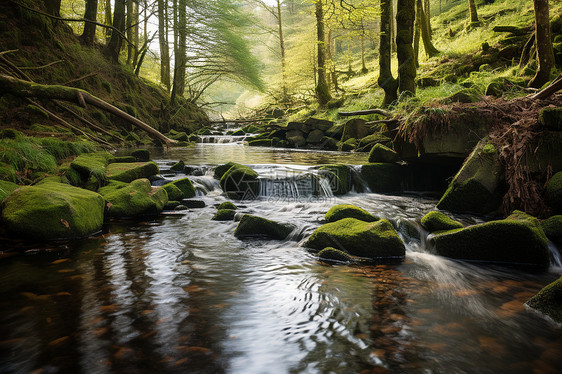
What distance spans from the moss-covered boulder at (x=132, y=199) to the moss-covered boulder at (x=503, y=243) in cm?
482

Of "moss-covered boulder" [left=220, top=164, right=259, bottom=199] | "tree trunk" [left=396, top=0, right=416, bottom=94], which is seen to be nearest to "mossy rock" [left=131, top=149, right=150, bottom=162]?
"moss-covered boulder" [left=220, top=164, right=259, bottom=199]

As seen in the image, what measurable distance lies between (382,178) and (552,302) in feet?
16.8

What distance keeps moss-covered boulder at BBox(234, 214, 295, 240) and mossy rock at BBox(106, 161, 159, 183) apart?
3270 millimetres

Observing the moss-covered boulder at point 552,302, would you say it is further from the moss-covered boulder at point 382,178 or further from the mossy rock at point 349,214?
the moss-covered boulder at point 382,178

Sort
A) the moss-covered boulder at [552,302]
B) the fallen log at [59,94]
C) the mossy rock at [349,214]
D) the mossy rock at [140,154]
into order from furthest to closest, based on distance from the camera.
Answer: the mossy rock at [140,154] → the fallen log at [59,94] → the mossy rock at [349,214] → the moss-covered boulder at [552,302]

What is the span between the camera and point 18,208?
3881 mm

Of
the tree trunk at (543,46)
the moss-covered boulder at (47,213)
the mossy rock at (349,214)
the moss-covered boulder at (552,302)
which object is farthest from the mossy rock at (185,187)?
the tree trunk at (543,46)

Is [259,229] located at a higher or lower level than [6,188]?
lower

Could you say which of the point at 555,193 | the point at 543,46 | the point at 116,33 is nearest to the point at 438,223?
the point at 555,193

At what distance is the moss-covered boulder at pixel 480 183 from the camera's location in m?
4.95

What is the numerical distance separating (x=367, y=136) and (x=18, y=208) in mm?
11687

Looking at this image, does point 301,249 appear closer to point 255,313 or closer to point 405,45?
point 255,313

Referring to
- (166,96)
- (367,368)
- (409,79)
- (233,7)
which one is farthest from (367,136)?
(166,96)

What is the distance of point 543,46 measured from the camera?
24.7 ft
